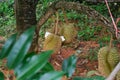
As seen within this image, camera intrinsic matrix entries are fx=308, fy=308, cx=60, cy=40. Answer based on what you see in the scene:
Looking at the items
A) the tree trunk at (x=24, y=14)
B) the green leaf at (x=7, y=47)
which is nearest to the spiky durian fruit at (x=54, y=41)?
the tree trunk at (x=24, y=14)

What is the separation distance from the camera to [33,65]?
49 cm

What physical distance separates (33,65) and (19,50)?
0.05 m

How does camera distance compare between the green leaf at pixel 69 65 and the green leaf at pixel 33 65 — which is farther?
the green leaf at pixel 69 65

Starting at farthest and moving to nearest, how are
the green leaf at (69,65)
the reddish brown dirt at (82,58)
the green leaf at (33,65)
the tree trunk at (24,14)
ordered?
the reddish brown dirt at (82,58) < the tree trunk at (24,14) < the green leaf at (69,65) < the green leaf at (33,65)

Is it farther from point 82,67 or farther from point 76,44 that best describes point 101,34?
point 82,67

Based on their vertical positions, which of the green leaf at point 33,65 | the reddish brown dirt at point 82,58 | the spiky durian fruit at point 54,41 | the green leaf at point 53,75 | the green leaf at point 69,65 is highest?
the green leaf at point 33,65

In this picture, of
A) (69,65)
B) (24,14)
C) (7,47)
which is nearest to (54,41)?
(24,14)

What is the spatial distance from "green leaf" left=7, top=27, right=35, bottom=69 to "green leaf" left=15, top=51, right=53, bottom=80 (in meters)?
0.01

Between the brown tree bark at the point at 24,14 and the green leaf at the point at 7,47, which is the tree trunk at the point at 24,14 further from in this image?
the green leaf at the point at 7,47

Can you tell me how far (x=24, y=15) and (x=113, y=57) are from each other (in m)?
0.89

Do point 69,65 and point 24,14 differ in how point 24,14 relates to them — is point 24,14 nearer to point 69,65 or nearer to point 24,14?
point 24,14

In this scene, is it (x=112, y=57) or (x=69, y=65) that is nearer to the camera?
(x=69, y=65)

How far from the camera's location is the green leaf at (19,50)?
0.52m

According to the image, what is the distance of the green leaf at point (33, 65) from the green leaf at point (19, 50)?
1 centimetres
